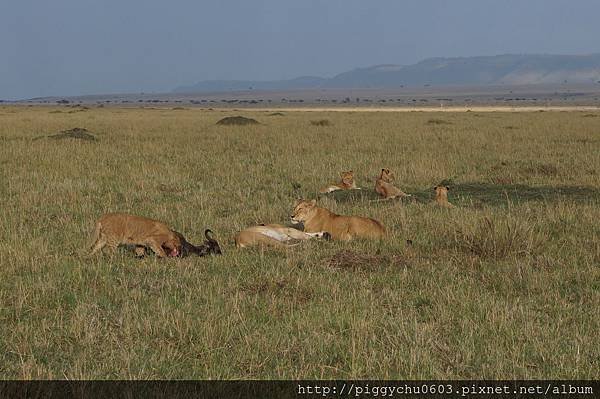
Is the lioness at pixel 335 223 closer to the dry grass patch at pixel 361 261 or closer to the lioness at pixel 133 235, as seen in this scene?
the dry grass patch at pixel 361 261

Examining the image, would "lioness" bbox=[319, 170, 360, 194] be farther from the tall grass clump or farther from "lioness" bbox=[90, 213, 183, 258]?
"lioness" bbox=[90, 213, 183, 258]

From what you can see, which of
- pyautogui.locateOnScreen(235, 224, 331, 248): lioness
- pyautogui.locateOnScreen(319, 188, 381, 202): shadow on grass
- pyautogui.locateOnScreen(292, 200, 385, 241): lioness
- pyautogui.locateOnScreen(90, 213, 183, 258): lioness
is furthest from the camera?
pyautogui.locateOnScreen(319, 188, 381, 202): shadow on grass

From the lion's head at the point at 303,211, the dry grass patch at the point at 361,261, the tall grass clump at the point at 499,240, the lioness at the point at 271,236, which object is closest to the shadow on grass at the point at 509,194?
the tall grass clump at the point at 499,240

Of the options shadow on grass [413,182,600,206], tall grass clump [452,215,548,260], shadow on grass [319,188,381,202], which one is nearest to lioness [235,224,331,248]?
tall grass clump [452,215,548,260]

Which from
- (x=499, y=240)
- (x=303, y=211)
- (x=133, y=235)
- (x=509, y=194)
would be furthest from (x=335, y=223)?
(x=509, y=194)

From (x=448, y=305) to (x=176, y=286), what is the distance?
104 inches

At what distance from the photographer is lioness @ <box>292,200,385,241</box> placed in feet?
31.0

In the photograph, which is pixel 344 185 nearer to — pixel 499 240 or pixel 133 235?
pixel 499 240

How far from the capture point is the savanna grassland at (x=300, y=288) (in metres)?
5.13

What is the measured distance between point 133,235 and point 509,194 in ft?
26.1

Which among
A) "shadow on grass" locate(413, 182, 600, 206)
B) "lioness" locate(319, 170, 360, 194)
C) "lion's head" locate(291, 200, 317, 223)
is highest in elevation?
"lion's head" locate(291, 200, 317, 223)

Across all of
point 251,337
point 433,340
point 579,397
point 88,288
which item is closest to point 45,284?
point 88,288

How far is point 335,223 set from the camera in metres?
9.74

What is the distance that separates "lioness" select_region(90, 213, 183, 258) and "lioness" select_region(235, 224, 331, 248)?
93 centimetres
